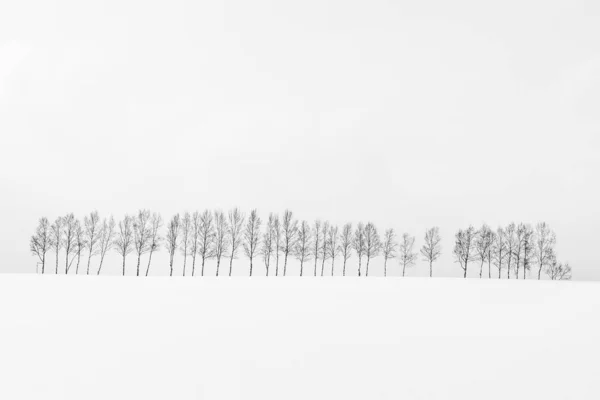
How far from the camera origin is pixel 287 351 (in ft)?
42.3

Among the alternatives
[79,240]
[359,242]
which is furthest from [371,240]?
[79,240]

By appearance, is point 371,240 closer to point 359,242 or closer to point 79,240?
point 359,242

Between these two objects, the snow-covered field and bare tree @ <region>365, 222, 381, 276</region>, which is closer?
the snow-covered field

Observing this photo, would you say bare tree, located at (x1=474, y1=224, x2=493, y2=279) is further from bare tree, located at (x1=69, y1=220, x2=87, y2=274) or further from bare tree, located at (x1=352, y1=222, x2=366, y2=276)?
bare tree, located at (x1=69, y1=220, x2=87, y2=274)

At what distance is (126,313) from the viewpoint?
61.4ft

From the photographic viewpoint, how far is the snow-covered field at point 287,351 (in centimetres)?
1009

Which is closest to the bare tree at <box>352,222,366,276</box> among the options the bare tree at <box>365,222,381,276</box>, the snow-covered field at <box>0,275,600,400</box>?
the bare tree at <box>365,222,381,276</box>

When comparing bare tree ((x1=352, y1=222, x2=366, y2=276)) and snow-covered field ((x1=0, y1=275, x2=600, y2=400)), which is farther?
bare tree ((x1=352, y1=222, x2=366, y2=276))

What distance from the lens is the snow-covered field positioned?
10.1 metres

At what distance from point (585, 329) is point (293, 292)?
1949 centimetres

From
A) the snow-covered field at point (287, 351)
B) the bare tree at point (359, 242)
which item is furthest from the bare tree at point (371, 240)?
the snow-covered field at point (287, 351)

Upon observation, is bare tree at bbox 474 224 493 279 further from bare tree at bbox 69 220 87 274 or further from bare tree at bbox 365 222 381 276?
bare tree at bbox 69 220 87 274

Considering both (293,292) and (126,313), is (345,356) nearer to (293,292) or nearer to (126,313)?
(126,313)

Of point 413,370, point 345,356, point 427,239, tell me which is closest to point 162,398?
point 345,356
